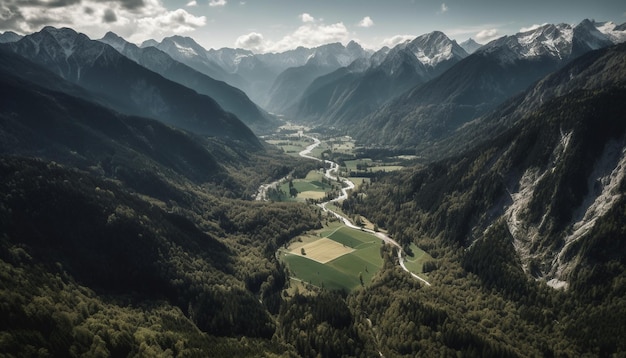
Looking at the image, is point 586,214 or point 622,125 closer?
point 586,214

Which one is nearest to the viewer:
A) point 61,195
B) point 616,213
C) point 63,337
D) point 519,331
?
point 63,337

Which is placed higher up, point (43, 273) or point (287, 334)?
point (43, 273)

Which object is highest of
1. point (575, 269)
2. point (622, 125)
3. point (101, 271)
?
point (622, 125)

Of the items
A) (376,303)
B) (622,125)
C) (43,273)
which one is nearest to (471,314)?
(376,303)

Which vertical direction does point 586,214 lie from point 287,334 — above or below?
above

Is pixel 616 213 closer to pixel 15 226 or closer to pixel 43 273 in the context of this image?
pixel 43 273

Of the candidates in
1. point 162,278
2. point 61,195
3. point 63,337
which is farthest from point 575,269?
point 61,195

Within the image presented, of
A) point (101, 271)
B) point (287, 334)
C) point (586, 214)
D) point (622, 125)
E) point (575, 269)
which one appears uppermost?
point (622, 125)

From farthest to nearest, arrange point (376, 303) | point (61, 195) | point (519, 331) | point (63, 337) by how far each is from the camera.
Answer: point (61, 195), point (376, 303), point (519, 331), point (63, 337)

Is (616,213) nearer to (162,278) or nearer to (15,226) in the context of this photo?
(162,278)
